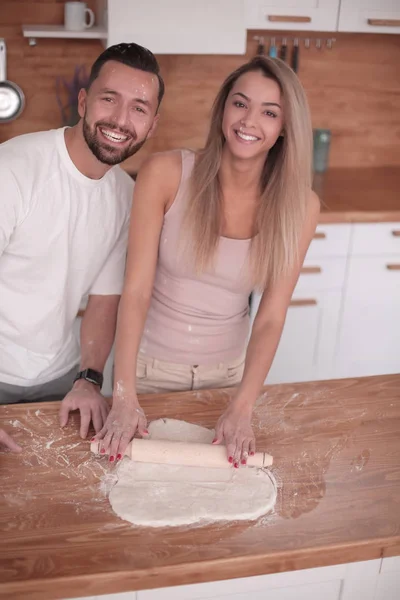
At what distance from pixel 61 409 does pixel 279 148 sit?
743mm

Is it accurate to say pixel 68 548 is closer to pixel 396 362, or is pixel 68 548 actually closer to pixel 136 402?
pixel 136 402

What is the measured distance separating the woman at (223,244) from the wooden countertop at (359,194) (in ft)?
3.33

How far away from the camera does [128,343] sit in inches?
56.7

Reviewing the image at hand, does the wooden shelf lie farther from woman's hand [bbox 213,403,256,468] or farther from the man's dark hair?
woman's hand [bbox 213,403,256,468]

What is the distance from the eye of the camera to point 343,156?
3174 mm

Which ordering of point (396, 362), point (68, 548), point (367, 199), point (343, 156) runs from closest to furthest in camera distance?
point (68, 548) < point (367, 199) < point (396, 362) < point (343, 156)

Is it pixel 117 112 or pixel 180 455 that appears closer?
pixel 180 455

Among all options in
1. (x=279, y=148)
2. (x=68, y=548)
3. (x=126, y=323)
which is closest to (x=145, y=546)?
(x=68, y=548)

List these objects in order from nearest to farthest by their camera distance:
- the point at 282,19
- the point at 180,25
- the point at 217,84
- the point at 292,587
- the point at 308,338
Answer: the point at 292,587
the point at 180,25
the point at 282,19
the point at 308,338
the point at 217,84

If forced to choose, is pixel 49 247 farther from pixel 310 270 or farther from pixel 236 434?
pixel 310 270

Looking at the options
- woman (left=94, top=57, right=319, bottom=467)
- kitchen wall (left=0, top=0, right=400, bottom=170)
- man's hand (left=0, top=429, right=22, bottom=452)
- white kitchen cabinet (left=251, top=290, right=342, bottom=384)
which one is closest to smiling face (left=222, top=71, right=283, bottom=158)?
woman (left=94, top=57, right=319, bottom=467)

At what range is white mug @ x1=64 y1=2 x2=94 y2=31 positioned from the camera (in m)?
2.53

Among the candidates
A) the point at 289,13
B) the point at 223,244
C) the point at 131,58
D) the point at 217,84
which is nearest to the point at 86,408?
the point at 223,244

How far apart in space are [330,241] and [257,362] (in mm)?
1211
